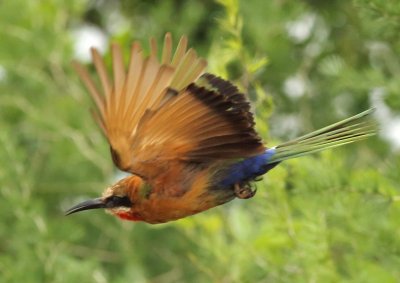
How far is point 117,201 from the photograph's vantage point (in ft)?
7.02

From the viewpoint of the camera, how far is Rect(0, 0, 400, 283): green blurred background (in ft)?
9.66

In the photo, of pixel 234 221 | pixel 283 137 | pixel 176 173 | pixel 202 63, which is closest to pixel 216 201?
pixel 176 173

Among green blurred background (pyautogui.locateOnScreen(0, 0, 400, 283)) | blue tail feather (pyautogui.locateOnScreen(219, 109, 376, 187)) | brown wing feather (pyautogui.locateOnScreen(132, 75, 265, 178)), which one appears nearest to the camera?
brown wing feather (pyautogui.locateOnScreen(132, 75, 265, 178))

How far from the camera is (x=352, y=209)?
94.8 inches

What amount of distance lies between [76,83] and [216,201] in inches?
71.2

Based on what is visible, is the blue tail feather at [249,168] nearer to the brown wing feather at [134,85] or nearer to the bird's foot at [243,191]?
the bird's foot at [243,191]

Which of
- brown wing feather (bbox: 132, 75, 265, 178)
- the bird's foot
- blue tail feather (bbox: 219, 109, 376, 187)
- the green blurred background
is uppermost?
brown wing feather (bbox: 132, 75, 265, 178)

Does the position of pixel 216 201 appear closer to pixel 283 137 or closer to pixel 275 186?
pixel 275 186

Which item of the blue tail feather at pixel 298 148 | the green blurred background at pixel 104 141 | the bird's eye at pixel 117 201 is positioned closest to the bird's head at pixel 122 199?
the bird's eye at pixel 117 201

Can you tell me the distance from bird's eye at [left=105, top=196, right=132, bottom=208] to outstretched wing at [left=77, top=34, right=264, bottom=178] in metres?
0.07

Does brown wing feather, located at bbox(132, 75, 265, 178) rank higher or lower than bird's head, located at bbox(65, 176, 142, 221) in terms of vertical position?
higher

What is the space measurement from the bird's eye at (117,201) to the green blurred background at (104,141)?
0.55 meters

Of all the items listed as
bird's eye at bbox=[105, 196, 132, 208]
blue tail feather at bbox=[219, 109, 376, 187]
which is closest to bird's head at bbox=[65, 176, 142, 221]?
bird's eye at bbox=[105, 196, 132, 208]

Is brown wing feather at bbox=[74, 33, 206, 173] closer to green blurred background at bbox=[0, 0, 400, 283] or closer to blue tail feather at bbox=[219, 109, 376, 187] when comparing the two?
blue tail feather at bbox=[219, 109, 376, 187]
